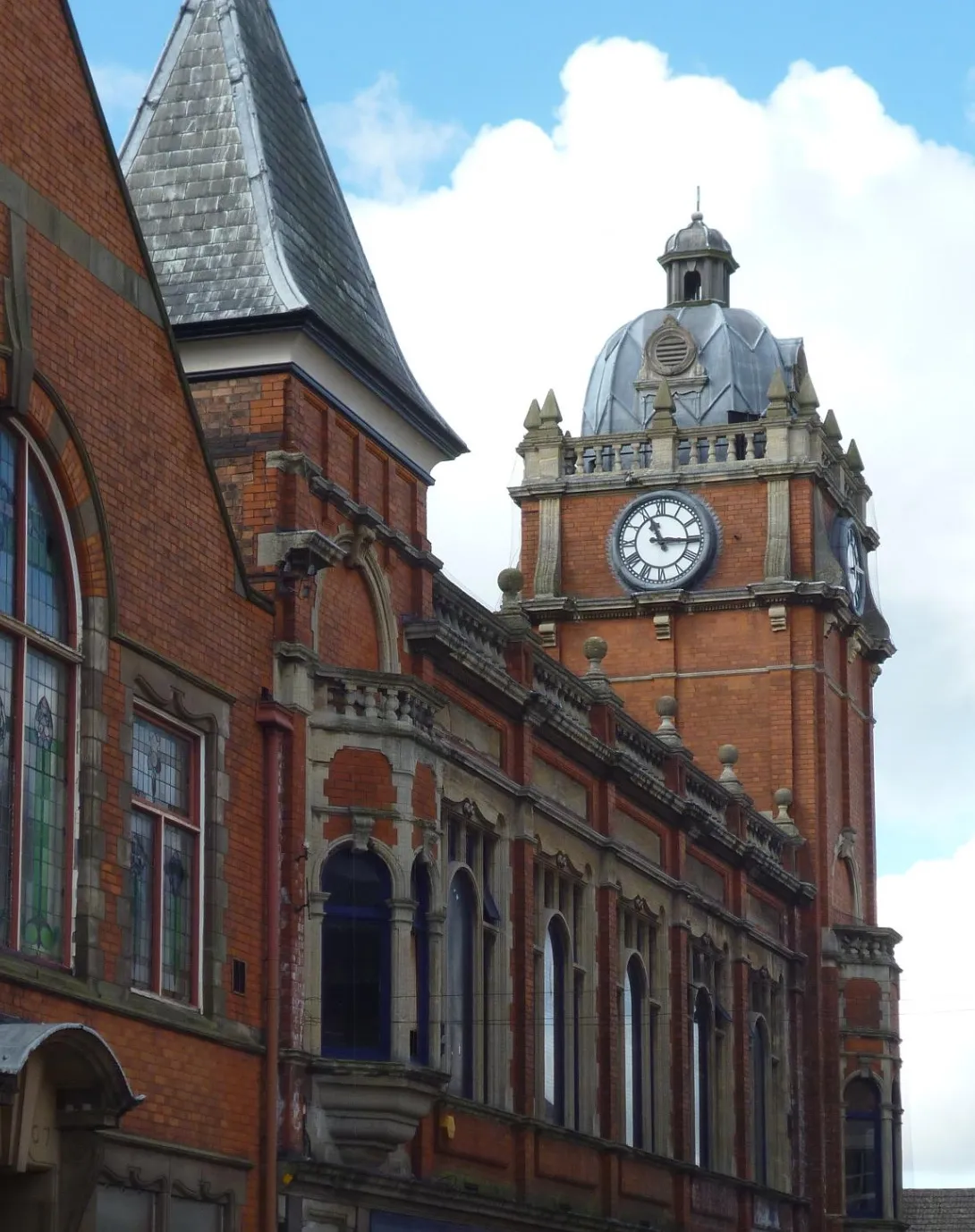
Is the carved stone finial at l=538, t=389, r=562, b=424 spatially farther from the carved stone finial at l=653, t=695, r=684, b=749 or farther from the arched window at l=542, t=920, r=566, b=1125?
the arched window at l=542, t=920, r=566, b=1125

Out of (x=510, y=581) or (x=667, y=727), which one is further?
(x=667, y=727)

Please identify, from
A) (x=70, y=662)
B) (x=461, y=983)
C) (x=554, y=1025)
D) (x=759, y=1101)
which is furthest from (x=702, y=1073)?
(x=70, y=662)

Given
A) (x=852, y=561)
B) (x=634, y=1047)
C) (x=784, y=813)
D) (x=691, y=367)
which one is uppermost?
(x=691, y=367)

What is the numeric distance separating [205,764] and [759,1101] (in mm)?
22509

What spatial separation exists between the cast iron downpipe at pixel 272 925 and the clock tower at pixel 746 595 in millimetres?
23895

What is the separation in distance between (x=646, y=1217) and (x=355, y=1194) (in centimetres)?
1144

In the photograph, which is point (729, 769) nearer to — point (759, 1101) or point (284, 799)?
point (759, 1101)

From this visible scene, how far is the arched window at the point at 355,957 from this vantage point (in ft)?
94.9

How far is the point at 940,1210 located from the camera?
→ 207ft

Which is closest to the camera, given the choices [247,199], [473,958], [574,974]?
[247,199]

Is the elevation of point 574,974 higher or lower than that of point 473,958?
higher

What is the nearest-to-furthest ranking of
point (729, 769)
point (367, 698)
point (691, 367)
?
point (367, 698) < point (729, 769) < point (691, 367)

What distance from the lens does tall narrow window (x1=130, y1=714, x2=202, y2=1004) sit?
25250mm

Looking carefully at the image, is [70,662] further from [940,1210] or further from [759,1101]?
[940,1210]
